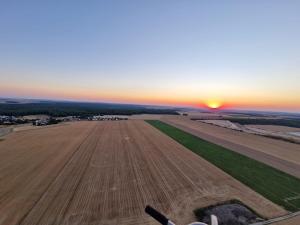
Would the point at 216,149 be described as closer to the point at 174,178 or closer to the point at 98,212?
the point at 174,178

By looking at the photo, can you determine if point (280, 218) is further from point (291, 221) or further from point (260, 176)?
point (260, 176)

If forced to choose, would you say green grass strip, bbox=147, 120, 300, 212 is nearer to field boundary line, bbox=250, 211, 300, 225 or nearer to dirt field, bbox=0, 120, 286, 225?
field boundary line, bbox=250, 211, 300, 225

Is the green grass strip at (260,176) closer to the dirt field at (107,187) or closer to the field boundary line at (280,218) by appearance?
the field boundary line at (280,218)

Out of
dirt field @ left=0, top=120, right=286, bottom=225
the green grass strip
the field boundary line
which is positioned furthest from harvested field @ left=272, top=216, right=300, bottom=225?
the green grass strip

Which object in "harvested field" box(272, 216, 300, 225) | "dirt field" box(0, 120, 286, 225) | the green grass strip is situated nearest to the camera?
"harvested field" box(272, 216, 300, 225)

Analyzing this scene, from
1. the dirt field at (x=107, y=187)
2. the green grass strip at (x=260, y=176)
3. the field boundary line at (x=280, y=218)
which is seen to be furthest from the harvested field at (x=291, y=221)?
the green grass strip at (x=260, y=176)

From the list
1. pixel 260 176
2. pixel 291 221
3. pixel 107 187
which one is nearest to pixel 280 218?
pixel 291 221

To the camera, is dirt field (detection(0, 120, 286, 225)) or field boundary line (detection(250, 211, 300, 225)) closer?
field boundary line (detection(250, 211, 300, 225))

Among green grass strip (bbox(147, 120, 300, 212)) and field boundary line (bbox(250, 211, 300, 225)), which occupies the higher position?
green grass strip (bbox(147, 120, 300, 212))

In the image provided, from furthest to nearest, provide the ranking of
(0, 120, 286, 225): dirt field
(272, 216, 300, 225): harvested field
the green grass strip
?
the green grass strip, (0, 120, 286, 225): dirt field, (272, 216, 300, 225): harvested field
